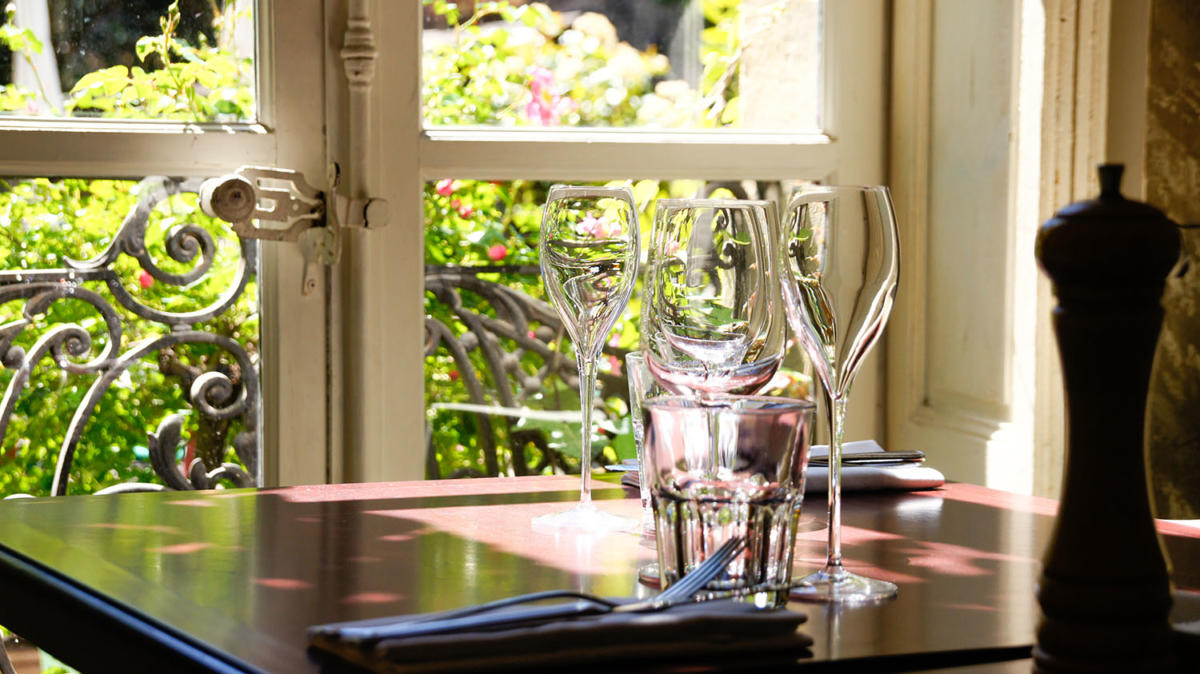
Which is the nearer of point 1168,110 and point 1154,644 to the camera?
point 1154,644

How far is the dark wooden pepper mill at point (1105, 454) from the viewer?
24.4 inches

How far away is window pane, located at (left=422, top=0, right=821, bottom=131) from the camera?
250 centimetres

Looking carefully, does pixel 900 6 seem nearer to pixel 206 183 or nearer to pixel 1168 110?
pixel 1168 110

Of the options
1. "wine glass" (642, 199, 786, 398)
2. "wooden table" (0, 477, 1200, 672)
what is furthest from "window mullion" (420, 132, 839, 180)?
"wine glass" (642, 199, 786, 398)

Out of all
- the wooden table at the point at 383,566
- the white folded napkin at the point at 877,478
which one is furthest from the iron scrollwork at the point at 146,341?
the white folded napkin at the point at 877,478

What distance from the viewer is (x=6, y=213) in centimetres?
225

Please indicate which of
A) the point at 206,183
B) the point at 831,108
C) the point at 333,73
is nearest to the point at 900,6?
the point at 831,108

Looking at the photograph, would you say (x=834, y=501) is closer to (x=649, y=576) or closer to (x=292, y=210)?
(x=649, y=576)

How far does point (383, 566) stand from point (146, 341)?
1.48m

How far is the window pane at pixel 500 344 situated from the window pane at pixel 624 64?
13cm

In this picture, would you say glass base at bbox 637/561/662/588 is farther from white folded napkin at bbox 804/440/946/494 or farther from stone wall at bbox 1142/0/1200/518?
stone wall at bbox 1142/0/1200/518

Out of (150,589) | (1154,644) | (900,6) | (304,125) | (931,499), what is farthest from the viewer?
(900,6)

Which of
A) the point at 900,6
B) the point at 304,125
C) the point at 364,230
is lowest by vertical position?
the point at 364,230

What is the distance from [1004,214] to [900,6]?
1.57ft
